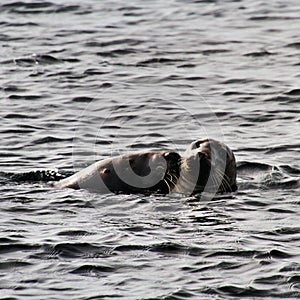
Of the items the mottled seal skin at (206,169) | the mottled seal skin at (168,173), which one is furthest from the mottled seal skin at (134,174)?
the mottled seal skin at (206,169)

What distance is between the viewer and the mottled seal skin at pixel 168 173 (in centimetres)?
1008

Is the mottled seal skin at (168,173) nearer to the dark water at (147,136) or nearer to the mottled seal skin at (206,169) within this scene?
the mottled seal skin at (206,169)

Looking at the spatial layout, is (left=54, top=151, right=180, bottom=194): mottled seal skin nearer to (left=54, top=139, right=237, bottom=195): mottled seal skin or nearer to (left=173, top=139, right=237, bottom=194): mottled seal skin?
(left=54, top=139, right=237, bottom=195): mottled seal skin

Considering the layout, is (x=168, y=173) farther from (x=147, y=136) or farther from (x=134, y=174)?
(x=147, y=136)

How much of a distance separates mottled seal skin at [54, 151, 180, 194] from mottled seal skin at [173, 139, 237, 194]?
13cm

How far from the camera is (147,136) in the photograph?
13.1m

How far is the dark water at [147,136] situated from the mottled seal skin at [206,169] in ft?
0.47

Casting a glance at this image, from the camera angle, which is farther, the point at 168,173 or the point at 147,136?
the point at 147,136

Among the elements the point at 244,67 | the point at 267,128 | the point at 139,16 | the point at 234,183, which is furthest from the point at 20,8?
the point at 234,183

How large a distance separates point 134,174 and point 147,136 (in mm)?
2691

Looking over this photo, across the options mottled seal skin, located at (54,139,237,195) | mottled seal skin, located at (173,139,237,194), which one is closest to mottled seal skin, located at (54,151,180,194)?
mottled seal skin, located at (54,139,237,195)

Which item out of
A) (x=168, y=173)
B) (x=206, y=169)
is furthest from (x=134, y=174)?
(x=206, y=169)

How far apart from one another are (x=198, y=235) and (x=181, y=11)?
→ 1134 centimetres

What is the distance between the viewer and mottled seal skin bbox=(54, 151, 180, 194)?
10.3 metres
